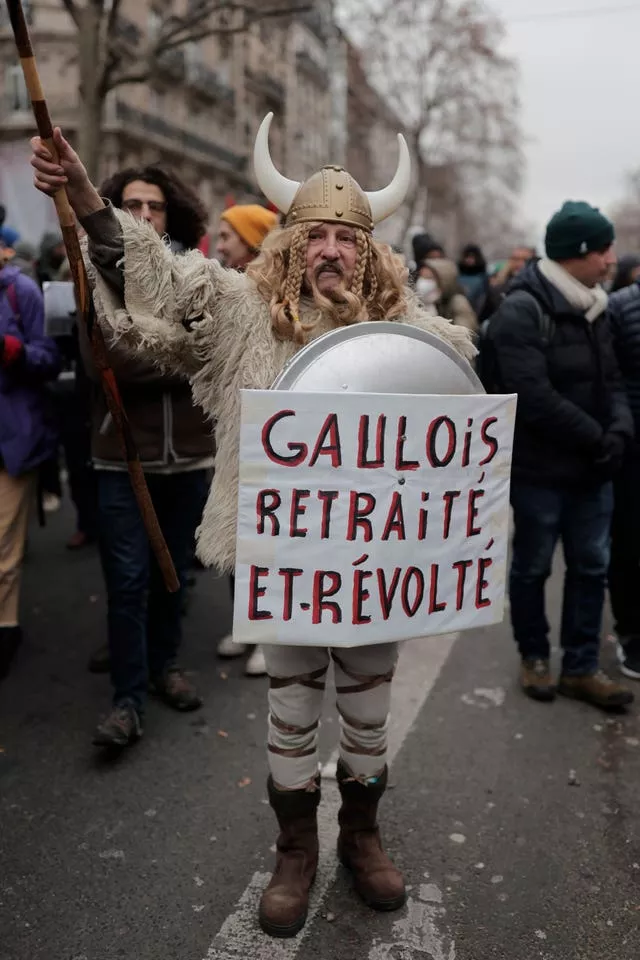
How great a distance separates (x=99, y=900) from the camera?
2.46 meters

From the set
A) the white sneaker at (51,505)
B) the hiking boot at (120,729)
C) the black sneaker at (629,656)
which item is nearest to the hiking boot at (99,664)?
the hiking boot at (120,729)

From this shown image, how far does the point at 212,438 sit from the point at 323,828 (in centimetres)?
158

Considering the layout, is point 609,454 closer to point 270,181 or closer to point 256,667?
point 256,667

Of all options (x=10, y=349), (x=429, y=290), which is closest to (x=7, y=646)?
(x=10, y=349)

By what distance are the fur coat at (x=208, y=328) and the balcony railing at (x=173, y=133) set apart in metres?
30.1

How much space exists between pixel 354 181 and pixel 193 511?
1.78m

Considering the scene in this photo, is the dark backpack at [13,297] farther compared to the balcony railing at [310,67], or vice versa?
the balcony railing at [310,67]

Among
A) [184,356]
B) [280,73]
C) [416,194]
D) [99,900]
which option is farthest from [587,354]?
[280,73]

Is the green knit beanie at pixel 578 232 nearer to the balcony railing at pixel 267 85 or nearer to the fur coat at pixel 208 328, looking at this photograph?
the fur coat at pixel 208 328

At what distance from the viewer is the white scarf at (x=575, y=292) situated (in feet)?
12.0

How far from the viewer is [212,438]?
366cm

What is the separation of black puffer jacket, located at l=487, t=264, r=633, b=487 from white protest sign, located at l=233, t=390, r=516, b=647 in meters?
1.40

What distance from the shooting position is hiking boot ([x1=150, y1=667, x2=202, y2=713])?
3.70 meters

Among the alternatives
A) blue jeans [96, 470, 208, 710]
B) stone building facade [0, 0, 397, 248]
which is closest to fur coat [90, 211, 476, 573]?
blue jeans [96, 470, 208, 710]
